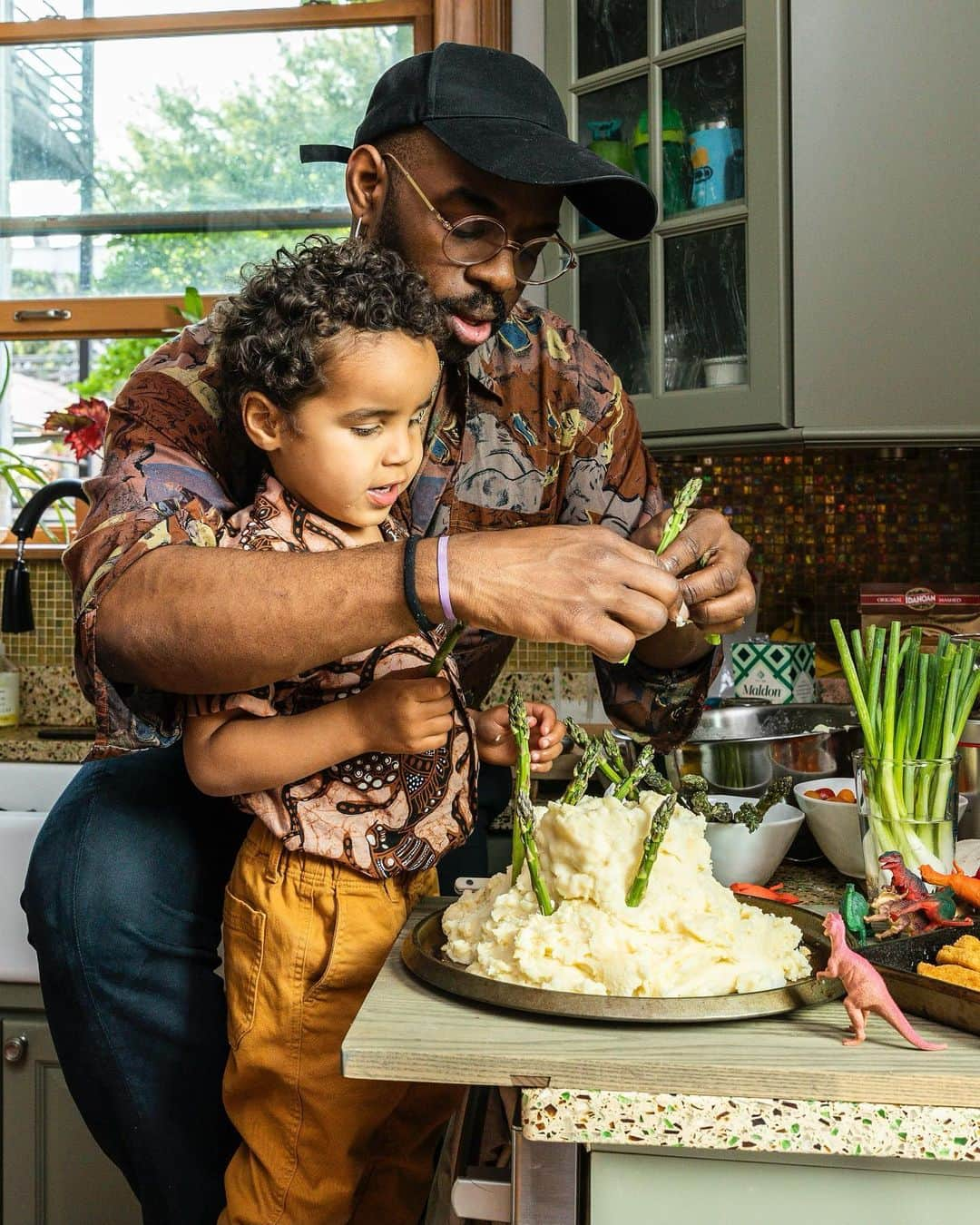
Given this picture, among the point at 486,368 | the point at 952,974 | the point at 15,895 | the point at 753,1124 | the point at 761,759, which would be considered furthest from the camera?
the point at 15,895

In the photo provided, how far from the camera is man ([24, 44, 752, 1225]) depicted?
104 cm

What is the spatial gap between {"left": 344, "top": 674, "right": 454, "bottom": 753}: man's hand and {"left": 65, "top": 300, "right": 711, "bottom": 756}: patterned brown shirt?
0.23 meters

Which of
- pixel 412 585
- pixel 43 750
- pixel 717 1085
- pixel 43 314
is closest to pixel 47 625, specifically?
pixel 43 750

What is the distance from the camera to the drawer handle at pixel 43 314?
2.82m

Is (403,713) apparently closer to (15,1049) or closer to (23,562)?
(15,1049)

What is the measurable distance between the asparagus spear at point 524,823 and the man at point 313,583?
0.11 meters

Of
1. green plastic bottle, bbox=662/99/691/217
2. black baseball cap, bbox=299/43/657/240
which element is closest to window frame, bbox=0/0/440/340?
green plastic bottle, bbox=662/99/691/217

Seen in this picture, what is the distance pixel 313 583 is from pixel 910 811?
0.66 m

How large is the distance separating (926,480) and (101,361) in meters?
1.98

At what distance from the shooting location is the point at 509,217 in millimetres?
1395

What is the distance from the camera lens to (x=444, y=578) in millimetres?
1007

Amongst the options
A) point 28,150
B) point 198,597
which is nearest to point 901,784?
point 198,597

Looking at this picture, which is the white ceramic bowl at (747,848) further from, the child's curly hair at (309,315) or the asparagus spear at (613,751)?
the child's curly hair at (309,315)

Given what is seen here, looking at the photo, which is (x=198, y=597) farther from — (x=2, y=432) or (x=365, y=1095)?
(x=2, y=432)
